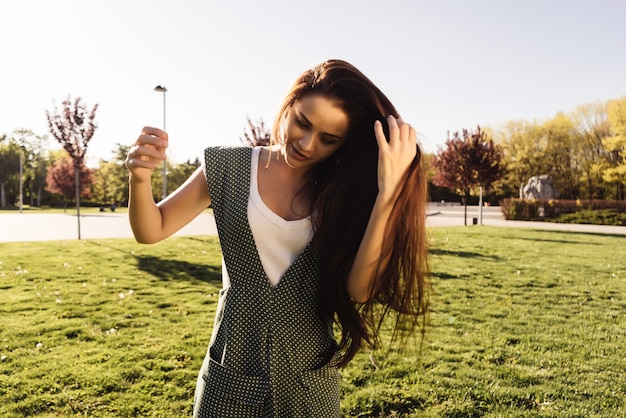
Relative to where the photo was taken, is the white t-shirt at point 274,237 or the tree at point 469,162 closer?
the white t-shirt at point 274,237

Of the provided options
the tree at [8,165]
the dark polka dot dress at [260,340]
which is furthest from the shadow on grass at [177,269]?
the tree at [8,165]

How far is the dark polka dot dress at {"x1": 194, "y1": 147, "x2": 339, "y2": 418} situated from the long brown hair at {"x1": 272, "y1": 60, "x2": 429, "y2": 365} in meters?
0.07

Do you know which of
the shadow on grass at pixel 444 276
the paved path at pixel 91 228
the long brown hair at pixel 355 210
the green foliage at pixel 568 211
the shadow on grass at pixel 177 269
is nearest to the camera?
the long brown hair at pixel 355 210

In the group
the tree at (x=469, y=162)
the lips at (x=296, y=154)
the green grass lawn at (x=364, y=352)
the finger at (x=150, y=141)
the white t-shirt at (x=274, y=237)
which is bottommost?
the green grass lawn at (x=364, y=352)

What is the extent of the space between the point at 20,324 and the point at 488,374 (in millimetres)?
4702

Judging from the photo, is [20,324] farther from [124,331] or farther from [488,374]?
[488,374]

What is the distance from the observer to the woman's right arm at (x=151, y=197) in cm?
125

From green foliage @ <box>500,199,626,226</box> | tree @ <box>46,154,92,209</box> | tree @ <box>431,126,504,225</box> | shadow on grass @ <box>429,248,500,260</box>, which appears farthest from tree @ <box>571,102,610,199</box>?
tree @ <box>46,154,92,209</box>

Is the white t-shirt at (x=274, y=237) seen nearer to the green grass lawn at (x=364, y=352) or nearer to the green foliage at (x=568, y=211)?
the green grass lawn at (x=364, y=352)

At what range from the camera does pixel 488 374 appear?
4.22 m

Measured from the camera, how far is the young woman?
125 cm

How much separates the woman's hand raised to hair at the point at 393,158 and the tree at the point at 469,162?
22.1 metres

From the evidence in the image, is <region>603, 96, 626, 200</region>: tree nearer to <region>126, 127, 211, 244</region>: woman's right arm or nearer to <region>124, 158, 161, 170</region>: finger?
<region>126, 127, 211, 244</region>: woman's right arm

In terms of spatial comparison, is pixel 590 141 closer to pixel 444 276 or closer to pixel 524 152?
pixel 524 152
